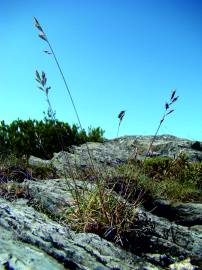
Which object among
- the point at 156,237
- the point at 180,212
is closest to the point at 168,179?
the point at 180,212

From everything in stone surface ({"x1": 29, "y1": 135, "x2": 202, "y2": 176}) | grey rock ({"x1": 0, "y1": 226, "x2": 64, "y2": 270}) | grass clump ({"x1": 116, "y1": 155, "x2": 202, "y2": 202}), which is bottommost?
grey rock ({"x1": 0, "y1": 226, "x2": 64, "y2": 270})

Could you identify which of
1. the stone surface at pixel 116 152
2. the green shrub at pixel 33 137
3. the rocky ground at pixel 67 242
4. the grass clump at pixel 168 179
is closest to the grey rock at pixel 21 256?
the rocky ground at pixel 67 242

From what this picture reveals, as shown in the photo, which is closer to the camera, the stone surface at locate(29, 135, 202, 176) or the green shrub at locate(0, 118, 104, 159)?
the stone surface at locate(29, 135, 202, 176)

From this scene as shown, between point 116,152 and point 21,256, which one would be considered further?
point 116,152

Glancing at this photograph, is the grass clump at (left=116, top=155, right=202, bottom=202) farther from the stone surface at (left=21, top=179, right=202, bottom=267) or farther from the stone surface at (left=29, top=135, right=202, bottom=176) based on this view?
the stone surface at (left=21, top=179, right=202, bottom=267)

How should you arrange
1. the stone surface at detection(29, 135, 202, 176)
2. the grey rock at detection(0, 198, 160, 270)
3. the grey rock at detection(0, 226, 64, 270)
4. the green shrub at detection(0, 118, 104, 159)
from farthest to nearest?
the green shrub at detection(0, 118, 104, 159) < the stone surface at detection(29, 135, 202, 176) < the grey rock at detection(0, 198, 160, 270) < the grey rock at detection(0, 226, 64, 270)

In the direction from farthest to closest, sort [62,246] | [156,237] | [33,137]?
1. [33,137]
2. [156,237]
3. [62,246]

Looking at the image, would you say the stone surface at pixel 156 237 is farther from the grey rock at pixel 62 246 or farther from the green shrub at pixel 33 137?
the green shrub at pixel 33 137

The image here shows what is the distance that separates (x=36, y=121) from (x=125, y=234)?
43.2ft


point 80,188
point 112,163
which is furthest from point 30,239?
point 112,163

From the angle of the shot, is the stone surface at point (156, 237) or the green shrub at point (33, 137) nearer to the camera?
the stone surface at point (156, 237)

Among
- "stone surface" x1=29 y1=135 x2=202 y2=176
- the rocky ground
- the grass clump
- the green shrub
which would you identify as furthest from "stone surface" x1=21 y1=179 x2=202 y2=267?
the green shrub

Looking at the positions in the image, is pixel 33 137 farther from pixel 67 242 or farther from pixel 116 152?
pixel 67 242

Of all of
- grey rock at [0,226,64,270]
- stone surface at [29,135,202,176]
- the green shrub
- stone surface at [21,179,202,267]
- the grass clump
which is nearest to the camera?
grey rock at [0,226,64,270]
